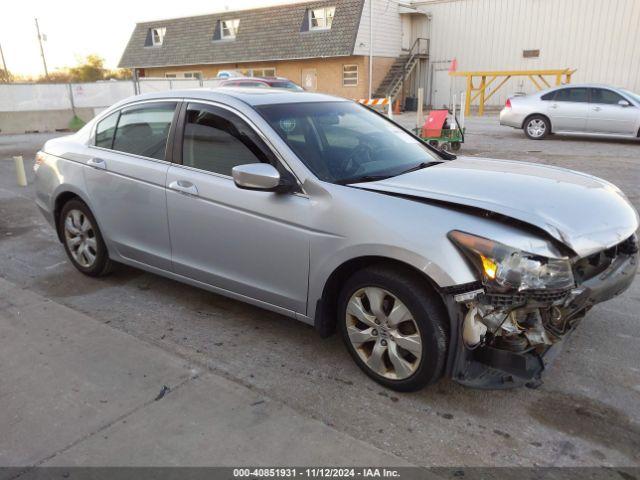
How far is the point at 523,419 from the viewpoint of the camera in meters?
2.92

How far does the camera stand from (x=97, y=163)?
15.0 ft

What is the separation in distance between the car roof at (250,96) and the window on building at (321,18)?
25674mm

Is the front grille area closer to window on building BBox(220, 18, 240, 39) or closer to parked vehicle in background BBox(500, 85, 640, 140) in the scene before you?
parked vehicle in background BBox(500, 85, 640, 140)

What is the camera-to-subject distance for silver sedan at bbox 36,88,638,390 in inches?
109

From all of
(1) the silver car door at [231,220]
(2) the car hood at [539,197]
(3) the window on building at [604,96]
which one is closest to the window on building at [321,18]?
(3) the window on building at [604,96]

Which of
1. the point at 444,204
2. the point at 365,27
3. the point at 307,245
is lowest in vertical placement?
the point at 307,245

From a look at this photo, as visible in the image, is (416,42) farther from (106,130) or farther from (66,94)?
(106,130)

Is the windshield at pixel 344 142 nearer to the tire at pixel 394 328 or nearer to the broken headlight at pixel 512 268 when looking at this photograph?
the tire at pixel 394 328

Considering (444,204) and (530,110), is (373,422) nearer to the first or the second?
(444,204)

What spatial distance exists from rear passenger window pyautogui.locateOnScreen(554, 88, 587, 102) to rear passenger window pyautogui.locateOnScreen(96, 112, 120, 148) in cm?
1312

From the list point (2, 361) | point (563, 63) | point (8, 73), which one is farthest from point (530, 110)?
point (8, 73)

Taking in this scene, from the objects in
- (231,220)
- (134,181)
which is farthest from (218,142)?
(134,181)

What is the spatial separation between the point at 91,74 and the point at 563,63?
46807 millimetres

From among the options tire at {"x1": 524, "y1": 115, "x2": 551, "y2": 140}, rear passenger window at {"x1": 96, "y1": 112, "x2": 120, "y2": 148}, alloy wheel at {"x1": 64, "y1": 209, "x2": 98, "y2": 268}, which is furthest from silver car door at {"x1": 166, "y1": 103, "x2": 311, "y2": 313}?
tire at {"x1": 524, "y1": 115, "x2": 551, "y2": 140}
